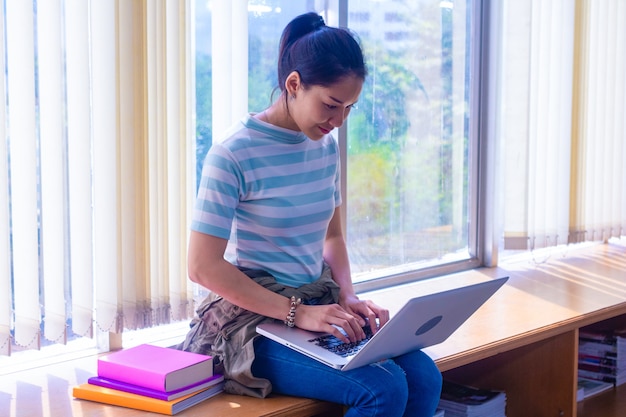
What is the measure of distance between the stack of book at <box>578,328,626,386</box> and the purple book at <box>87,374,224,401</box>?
138 cm

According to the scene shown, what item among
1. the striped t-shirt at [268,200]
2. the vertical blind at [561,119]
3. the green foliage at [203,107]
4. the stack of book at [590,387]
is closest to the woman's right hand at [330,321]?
the striped t-shirt at [268,200]

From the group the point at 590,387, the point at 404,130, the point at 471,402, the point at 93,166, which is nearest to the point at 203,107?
the point at 93,166

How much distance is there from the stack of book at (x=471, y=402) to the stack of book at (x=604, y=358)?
0.51 m

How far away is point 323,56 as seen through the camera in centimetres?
153

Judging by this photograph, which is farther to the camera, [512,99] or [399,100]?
[512,99]

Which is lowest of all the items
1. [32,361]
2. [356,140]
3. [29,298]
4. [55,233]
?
[32,361]

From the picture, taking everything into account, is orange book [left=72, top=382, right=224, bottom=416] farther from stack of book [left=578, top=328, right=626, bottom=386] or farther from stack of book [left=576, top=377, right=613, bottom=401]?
stack of book [left=578, top=328, right=626, bottom=386]

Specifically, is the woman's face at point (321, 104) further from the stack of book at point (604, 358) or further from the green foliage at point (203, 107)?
the stack of book at point (604, 358)

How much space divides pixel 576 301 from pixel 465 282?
1.25ft

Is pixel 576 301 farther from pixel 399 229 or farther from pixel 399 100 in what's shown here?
pixel 399 100

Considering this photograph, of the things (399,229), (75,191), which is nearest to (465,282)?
(399,229)

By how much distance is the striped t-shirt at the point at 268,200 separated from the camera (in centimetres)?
151

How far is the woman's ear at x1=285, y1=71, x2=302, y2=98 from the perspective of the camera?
156cm

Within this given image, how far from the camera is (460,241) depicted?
285 centimetres
